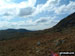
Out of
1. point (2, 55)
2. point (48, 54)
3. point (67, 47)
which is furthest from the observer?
point (2, 55)

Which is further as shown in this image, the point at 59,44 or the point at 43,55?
the point at 59,44

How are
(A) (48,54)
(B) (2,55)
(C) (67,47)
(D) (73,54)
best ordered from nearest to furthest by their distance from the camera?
1. (D) (73,54)
2. (A) (48,54)
3. (C) (67,47)
4. (B) (2,55)

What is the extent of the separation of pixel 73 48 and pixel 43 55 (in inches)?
227

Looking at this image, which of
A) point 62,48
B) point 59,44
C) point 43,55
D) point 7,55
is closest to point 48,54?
point 43,55

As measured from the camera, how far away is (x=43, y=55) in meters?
23.9

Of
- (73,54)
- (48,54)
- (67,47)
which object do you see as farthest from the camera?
(67,47)

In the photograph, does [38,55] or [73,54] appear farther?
[38,55]

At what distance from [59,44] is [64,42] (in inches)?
55.5

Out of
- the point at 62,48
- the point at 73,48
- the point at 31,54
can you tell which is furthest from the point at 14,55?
the point at 73,48

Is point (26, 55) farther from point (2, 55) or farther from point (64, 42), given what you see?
point (64, 42)

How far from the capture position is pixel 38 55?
24.5m

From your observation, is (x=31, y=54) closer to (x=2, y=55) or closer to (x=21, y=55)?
(x=21, y=55)

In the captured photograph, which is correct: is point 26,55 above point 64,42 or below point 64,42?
below

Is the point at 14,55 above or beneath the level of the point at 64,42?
beneath
